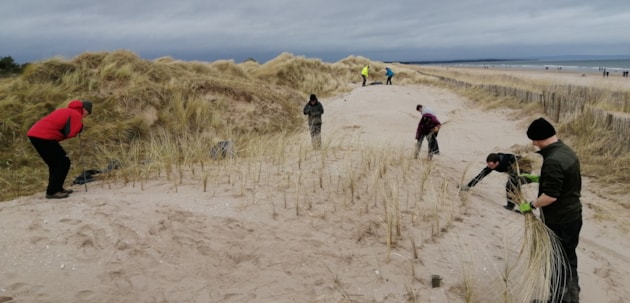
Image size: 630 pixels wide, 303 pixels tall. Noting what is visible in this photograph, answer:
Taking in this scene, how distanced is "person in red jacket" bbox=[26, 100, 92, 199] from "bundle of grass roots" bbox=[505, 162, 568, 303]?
5.28 meters

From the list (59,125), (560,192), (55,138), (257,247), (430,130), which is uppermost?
(59,125)

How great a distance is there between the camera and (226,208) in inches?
211

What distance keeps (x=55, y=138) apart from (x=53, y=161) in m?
0.30

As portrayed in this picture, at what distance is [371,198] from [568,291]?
97.9 inches

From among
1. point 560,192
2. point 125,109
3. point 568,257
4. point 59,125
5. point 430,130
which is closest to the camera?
point 560,192

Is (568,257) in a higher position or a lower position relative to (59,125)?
lower

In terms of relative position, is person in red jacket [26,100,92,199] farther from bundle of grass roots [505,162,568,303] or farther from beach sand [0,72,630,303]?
bundle of grass roots [505,162,568,303]

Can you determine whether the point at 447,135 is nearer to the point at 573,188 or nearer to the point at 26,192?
the point at 573,188

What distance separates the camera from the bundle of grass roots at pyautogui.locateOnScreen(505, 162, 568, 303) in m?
3.67

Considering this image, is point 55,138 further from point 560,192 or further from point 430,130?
point 430,130

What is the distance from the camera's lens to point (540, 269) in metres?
3.68

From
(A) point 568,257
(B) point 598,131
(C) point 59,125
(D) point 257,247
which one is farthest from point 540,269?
(B) point 598,131

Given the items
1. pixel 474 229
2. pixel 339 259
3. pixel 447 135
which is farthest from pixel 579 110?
pixel 339 259

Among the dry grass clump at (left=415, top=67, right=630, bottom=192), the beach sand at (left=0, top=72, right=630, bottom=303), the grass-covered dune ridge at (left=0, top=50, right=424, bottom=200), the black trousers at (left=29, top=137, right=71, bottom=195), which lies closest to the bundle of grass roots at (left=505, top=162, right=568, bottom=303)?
the beach sand at (left=0, top=72, right=630, bottom=303)
